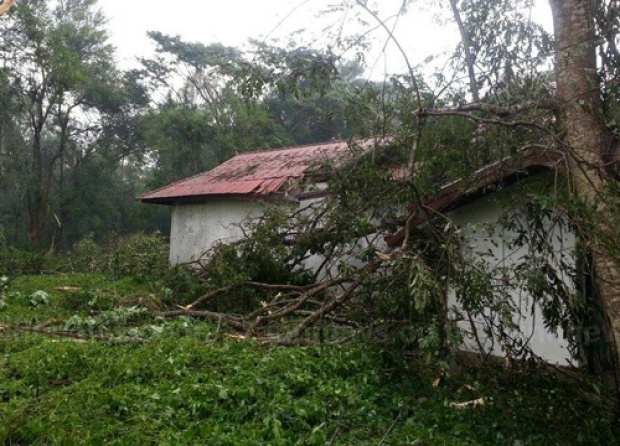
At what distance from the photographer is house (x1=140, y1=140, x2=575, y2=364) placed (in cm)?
598

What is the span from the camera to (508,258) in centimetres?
681

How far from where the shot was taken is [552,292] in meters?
4.73

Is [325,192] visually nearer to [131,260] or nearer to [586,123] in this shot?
[586,123]

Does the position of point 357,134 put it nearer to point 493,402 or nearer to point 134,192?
point 493,402

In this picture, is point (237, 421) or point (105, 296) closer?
point (237, 421)

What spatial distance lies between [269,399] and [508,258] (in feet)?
11.3

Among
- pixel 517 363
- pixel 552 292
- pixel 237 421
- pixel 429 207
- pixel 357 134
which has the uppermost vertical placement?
pixel 357 134

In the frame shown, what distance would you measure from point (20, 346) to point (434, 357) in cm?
450

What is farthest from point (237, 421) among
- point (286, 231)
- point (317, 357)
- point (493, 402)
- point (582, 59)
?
point (286, 231)

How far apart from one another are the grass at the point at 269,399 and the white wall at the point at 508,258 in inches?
27.2

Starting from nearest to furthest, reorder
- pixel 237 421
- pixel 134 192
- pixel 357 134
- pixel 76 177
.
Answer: pixel 237 421, pixel 357 134, pixel 76 177, pixel 134 192

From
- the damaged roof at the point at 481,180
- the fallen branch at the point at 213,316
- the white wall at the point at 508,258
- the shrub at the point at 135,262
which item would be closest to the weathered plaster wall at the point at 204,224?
the shrub at the point at 135,262

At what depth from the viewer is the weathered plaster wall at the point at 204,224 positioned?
533 inches

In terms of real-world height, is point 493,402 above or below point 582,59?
below
